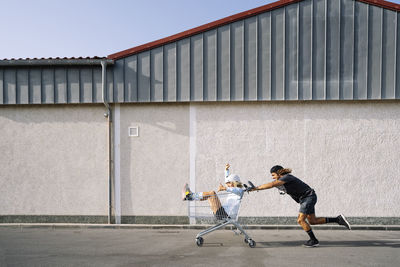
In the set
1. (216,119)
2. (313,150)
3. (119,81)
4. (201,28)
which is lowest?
(313,150)

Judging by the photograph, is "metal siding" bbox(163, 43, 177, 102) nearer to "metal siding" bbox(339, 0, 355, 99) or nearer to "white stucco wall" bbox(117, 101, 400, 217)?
"white stucco wall" bbox(117, 101, 400, 217)

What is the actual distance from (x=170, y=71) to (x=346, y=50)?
4616 millimetres

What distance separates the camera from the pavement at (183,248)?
15.4ft

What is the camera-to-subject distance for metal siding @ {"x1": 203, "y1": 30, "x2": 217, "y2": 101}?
7.36 m

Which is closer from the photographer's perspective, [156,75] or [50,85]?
[156,75]

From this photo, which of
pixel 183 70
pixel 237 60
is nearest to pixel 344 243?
pixel 237 60

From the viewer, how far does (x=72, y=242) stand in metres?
5.93

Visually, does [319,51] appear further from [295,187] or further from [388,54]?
[295,187]

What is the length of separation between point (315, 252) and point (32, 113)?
786 cm

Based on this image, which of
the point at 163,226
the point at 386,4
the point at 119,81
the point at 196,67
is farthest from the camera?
the point at 119,81

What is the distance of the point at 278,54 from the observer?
7254 mm

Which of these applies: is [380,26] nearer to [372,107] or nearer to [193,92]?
[372,107]

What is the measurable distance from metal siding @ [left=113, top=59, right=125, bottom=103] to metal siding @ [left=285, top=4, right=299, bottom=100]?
4.38 m

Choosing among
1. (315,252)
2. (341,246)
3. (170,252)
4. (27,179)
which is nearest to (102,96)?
(27,179)
